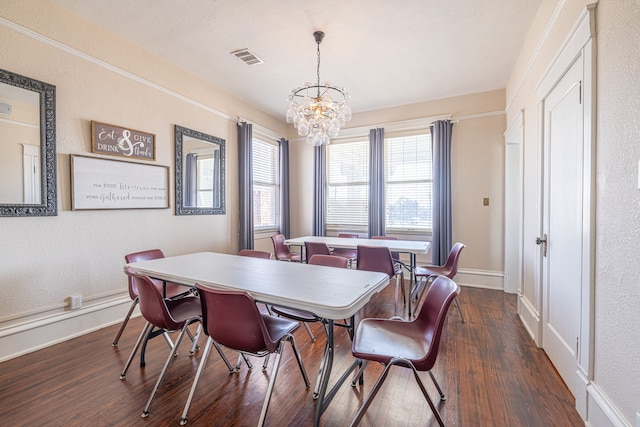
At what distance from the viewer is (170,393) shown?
1.88 m

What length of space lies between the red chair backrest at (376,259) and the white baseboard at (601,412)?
1.76 meters

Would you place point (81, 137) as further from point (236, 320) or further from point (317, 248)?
point (317, 248)

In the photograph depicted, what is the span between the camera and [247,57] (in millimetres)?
3404

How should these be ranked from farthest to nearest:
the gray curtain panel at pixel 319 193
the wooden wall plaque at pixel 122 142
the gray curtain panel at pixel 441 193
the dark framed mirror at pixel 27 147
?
the gray curtain panel at pixel 319 193 < the gray curtain panel at pixel 441 193 < the wooden wall plaque at pixel 122 142 < the dark framed mirror at pixel 27 147

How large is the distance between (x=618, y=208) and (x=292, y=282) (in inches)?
67.9

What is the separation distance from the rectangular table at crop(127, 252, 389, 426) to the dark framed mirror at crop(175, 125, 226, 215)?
139 centimetres

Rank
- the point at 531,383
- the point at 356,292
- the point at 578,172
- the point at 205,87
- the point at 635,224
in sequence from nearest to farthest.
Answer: the point at 635,224 < the point at 356,292 < the point at 578,172 < the point at 531,383 < the point at 205,87

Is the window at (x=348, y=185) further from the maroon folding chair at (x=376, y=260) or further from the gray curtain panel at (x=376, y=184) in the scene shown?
the maroon folding chair at (x=376, y=260)

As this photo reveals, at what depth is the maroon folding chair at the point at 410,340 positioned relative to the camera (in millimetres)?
1442

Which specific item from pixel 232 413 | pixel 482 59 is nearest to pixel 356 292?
pixel 232 413

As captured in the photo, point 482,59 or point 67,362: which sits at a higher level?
point 482,59

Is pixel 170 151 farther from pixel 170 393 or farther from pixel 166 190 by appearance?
pixel 170 393

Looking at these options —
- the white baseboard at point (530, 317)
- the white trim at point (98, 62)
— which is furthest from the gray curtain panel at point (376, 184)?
the white trim at point (98, 62)

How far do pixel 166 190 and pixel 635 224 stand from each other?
156 inches
